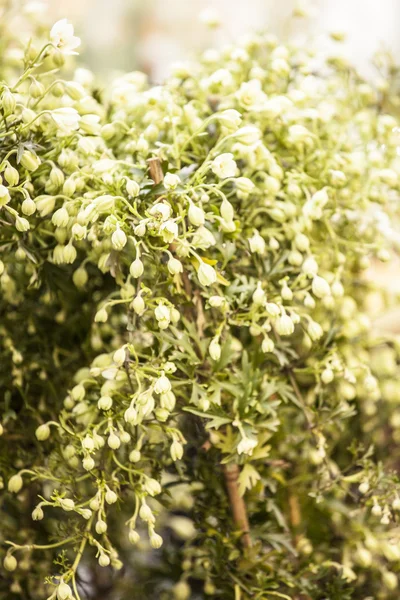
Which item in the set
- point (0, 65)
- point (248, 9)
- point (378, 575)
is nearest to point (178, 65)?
point (0, 65)

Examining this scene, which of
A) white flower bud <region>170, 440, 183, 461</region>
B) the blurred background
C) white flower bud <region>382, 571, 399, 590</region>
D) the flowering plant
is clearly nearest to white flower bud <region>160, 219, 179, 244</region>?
the flowering plant

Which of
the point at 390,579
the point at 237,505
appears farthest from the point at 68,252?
the point at 390,579

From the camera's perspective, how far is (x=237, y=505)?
77cm

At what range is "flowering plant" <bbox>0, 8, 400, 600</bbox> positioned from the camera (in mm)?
650

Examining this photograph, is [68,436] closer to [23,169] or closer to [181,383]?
[181,383]

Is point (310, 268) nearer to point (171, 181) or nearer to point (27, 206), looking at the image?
point (171, 181)

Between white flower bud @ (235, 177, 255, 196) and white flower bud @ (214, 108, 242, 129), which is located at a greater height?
white flower bud @ (214, 108, 242, 129)

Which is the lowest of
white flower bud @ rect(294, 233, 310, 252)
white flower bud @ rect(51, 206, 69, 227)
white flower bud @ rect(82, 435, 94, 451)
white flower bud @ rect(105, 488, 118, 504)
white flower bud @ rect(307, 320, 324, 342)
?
white flower bud @ rect(105, 488, 118, 504)

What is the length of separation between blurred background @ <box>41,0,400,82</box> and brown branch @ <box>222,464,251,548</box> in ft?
4.93

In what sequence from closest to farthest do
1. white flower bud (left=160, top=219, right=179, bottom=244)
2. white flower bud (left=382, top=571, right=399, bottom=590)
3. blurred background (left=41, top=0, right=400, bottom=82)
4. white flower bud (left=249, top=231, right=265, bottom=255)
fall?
white flower bud (left=160, top=219, right=179, bottom=244) < white flower bud (left=249, top=231, right=265, bottom=255) < white flower bud (left=382, top=571, right=399, bottom=590) < blurred background (left=41, top=0, right=400, bottom=82)

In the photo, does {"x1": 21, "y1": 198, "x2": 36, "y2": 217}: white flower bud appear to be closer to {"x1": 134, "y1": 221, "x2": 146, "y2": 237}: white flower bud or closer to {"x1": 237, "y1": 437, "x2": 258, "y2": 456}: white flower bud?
{"x1": 134, "y1": 221, "x2": 146, "y2": 237}: white flower bud

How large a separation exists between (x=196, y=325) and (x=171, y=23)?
2.07m

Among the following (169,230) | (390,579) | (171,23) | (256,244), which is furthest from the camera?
(171,23)

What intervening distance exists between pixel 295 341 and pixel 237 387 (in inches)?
8.5
